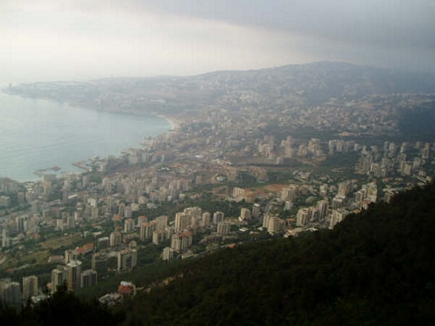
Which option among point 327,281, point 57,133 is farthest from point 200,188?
point 57,133

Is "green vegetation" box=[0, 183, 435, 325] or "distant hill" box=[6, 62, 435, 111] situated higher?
"distant hill" box=[6, 62, 435, 111]

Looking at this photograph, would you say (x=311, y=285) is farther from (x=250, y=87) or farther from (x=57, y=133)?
(x=250, y=87)

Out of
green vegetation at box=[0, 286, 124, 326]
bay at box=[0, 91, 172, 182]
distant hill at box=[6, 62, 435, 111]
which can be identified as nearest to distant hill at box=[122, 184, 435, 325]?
green vegetation at box=[0, 286, 124, 326]

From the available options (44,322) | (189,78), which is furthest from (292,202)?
(189,78)

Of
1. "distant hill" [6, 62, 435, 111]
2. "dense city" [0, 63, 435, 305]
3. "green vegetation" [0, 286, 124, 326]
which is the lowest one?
"dense city" [0, 63, 435, 305]

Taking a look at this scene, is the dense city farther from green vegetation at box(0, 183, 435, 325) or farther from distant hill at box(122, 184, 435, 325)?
distant hill at box(122, 184, 435, 325)

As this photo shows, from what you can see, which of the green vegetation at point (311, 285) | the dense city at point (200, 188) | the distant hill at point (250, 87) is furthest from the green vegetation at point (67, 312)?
the distant hill at point (250, 87)
